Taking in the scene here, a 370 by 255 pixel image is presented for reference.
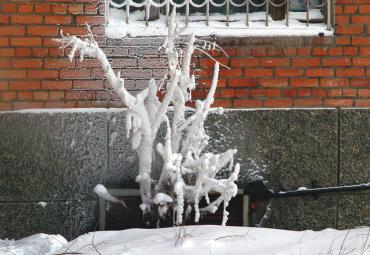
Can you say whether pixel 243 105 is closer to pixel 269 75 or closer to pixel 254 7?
pixel 269 75

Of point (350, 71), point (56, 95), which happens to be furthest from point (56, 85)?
point (350, 71)

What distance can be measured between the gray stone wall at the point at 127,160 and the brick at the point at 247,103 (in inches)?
2.6

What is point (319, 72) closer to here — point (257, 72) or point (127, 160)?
point (257, 72)

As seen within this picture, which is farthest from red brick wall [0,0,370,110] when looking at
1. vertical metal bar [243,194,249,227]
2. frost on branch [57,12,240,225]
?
vertical metal bar [243,194,249,227]

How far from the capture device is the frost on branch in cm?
408

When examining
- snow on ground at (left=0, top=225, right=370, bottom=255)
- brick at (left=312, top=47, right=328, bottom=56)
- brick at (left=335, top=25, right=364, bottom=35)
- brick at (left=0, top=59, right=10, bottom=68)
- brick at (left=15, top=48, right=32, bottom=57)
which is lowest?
snow on ground at (left=0, top=225, right=370, bottom=255)

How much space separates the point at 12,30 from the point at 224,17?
1.66 meters

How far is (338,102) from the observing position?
4965 millimetres

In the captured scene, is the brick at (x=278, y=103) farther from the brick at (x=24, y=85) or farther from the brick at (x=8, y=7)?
the brick at (x=8, y=7)

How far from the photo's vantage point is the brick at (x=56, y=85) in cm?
480

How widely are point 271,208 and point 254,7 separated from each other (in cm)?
162

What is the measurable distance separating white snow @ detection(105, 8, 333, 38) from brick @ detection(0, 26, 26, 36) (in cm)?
64

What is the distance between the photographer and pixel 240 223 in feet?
16.4

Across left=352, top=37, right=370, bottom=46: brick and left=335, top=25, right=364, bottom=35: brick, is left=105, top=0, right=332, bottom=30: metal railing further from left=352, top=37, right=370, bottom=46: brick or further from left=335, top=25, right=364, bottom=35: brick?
left=352, top=37, right=370, bottom=46: brick
